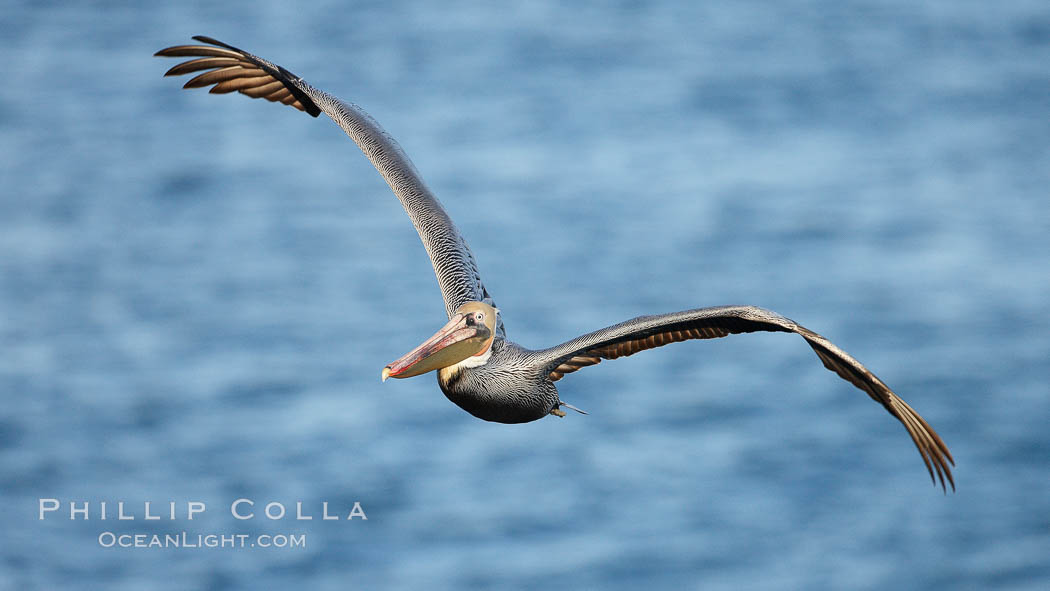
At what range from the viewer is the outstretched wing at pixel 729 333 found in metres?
11.3

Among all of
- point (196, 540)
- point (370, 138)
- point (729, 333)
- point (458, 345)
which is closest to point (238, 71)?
point (370, 138)

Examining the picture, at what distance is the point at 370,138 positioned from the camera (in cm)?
1429

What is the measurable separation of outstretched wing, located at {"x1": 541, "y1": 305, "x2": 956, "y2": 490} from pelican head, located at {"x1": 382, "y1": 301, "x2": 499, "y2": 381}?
492mm

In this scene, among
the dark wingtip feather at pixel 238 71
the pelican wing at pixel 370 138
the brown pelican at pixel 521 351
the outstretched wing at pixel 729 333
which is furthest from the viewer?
the dark wingtip feather at pixel 238 71

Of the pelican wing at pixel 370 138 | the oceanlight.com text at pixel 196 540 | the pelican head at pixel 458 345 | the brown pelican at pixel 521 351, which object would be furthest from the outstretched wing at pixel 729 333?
the oceanlight.com text at pixel 196 540

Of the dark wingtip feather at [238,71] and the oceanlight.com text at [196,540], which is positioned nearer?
the dark wingtip feather at [238,71]

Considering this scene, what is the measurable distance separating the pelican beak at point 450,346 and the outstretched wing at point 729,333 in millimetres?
521

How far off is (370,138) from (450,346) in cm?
322

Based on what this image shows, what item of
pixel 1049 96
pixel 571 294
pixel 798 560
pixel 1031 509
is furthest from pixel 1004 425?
pixel 1049 96

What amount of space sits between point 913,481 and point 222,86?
95.2 feet

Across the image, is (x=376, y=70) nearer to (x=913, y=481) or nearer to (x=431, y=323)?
(x=431, y=323)

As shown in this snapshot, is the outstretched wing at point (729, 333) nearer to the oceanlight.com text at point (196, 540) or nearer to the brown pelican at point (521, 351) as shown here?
the brown pelican at point (521, 351)

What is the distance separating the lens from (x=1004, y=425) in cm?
4122

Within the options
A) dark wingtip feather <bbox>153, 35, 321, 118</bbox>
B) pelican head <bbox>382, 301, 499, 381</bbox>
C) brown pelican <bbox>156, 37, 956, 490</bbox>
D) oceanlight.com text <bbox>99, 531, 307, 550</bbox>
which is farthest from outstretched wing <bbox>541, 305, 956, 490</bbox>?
oceanlight.com text <bbox>99, 531, 307, 550</bbox>
